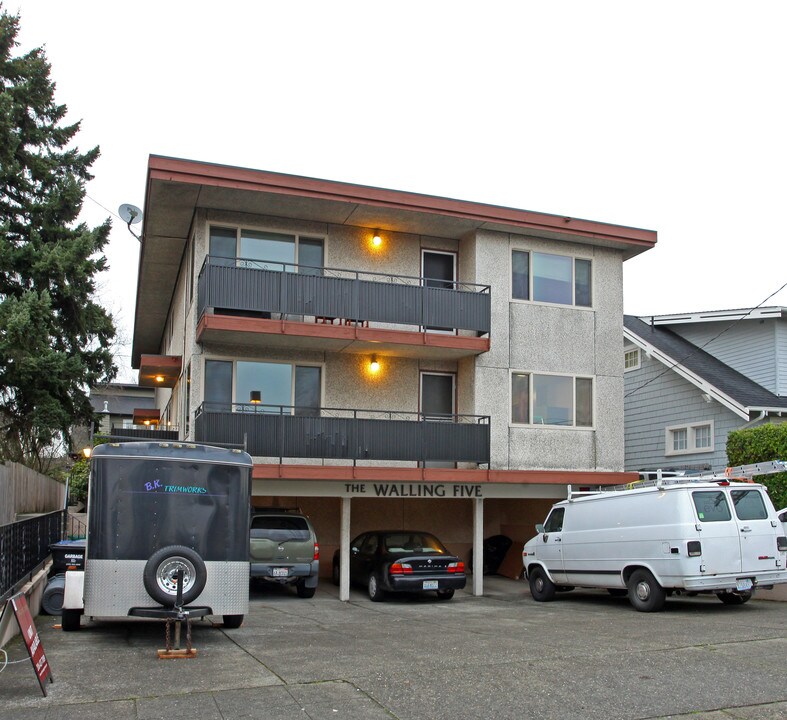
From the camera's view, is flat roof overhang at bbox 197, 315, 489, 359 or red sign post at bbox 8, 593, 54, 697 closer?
red sign post at bbox 8, 593, 54, 697

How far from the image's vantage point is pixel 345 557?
1908cm

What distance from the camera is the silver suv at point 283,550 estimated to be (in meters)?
17.7

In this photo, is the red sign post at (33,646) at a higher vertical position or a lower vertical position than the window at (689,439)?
lower

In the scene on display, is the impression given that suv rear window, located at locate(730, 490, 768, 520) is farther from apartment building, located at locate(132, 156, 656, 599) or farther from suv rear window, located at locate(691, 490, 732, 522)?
apartment building, located at locate(132, 156, 656, 599)

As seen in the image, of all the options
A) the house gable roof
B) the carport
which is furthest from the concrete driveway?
the house gable roof

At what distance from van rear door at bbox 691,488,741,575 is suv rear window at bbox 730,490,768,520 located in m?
0.19

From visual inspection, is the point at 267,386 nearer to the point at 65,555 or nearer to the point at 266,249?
the point at 266,249

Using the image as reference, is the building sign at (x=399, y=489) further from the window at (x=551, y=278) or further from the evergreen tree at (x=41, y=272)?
the evergreen tree at (x=41, y=272)

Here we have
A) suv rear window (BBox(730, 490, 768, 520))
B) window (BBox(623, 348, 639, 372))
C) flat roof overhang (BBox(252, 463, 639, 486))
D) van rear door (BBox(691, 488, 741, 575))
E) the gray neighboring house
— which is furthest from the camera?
window (BBox(623, 348, 639, 372))

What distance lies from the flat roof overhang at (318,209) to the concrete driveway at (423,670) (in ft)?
28.8

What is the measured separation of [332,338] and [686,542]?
8.28 m

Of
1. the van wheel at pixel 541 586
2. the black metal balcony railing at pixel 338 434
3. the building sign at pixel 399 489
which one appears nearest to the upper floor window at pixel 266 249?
the black metal balcony railing at pixel 338 434

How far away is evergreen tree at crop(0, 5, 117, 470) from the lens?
77.3 feet

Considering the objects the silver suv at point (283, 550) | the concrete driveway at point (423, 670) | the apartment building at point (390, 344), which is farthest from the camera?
the apartment building at point (390, 344)
